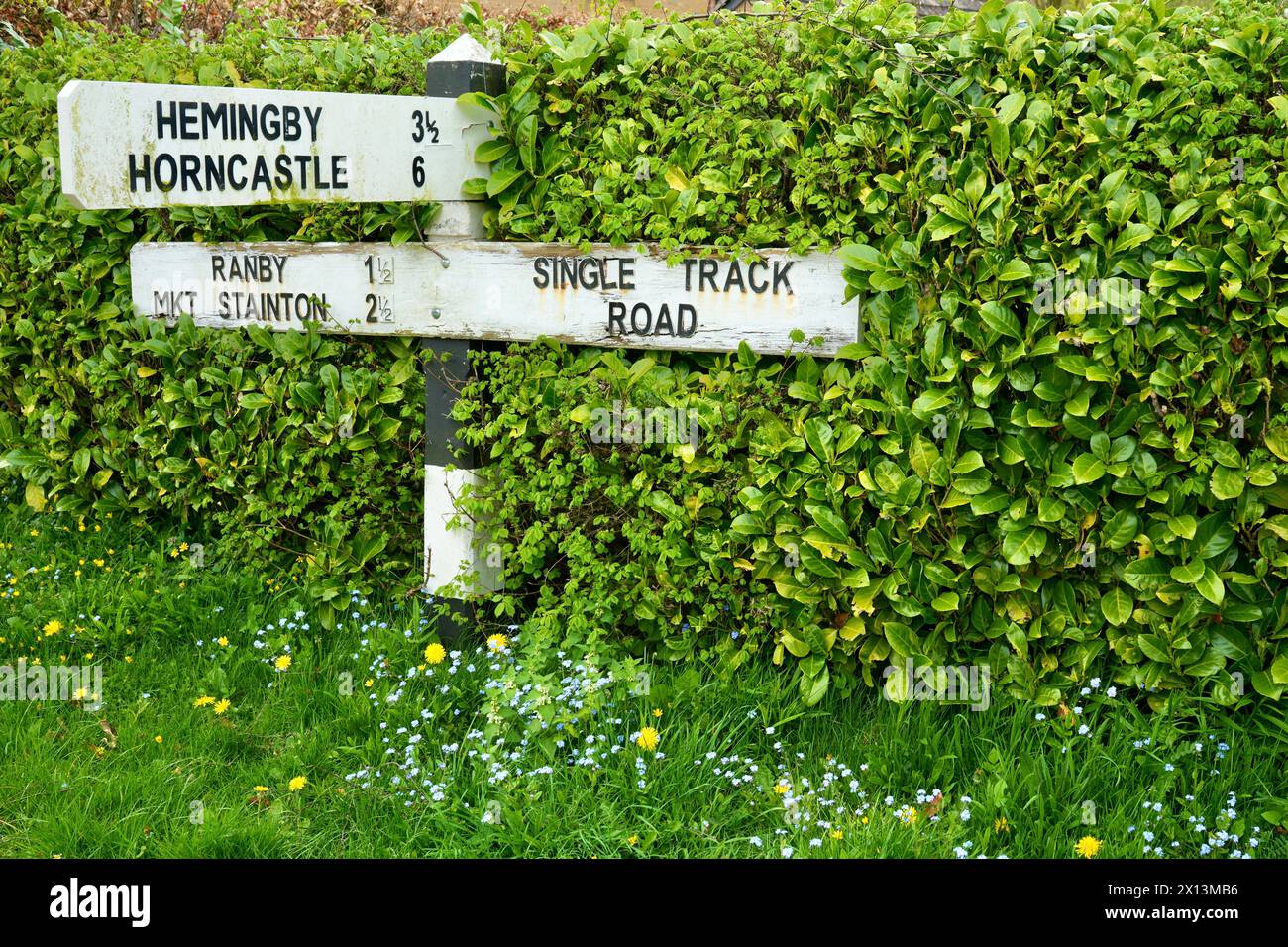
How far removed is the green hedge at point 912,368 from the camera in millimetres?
2992

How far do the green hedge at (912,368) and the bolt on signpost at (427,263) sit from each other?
96 millimetres

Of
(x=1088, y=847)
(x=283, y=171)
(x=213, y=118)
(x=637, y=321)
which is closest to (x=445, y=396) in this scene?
(x=637, y=321)

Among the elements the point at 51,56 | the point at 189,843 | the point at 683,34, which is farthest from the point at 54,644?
the point at 683,34

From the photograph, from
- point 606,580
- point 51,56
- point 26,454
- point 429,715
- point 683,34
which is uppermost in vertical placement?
point 51,56

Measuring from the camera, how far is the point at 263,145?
3.21 meters

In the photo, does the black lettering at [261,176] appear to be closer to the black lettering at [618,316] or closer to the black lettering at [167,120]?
the black lettering at [167,120]

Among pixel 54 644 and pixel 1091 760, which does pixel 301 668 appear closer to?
pixel 54 644

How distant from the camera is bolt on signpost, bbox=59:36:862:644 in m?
3.06

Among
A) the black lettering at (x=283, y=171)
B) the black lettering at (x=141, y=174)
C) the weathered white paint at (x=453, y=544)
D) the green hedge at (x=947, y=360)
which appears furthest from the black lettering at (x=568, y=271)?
the black lettering at (x=141, y=174)

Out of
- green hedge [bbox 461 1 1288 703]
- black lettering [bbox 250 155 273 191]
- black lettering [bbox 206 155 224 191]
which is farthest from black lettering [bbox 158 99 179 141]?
Answer: green hedge [bbox 461 1 1288 703]

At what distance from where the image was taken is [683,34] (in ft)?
11.3

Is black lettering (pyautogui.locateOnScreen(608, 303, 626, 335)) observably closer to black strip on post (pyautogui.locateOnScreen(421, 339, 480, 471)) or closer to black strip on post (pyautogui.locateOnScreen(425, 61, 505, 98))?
black strip on post (pyautogui.locateOnScreen(421, 339, 480, 471))

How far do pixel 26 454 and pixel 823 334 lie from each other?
3.69 meters

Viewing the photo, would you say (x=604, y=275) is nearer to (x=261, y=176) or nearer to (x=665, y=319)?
(x=665, y=319)
